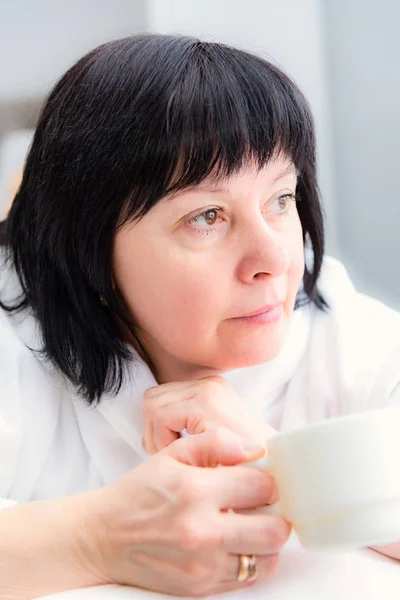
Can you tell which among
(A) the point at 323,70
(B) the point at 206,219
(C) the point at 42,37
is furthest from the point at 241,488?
(C) the point at 42,37

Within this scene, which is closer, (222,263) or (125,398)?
(222,263)

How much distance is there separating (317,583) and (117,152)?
1.45 feet

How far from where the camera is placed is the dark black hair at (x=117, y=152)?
75 cm

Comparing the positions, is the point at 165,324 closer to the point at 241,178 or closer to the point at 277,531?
the point at 241,178

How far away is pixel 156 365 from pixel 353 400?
0.24 meters

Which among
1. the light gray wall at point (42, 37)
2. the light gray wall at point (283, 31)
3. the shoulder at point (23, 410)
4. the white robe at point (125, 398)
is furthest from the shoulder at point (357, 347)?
the light gray wall at point (42, 37)

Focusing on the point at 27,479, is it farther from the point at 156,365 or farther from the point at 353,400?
the point at 353,400

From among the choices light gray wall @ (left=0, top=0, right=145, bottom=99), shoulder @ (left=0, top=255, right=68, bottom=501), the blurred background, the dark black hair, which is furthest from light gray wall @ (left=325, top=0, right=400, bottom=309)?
shoulder @ (left=0, top=255, right=68, bottom=501)

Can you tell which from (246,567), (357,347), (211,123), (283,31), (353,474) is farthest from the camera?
(283,31)

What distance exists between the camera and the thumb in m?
0.65

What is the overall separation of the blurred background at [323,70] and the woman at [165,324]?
47cm

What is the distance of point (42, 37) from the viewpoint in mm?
1633

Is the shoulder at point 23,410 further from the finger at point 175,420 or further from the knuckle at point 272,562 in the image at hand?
the knuckle at point 272,562

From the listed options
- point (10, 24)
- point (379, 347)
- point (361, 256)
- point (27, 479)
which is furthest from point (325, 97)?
point (27, 479)
